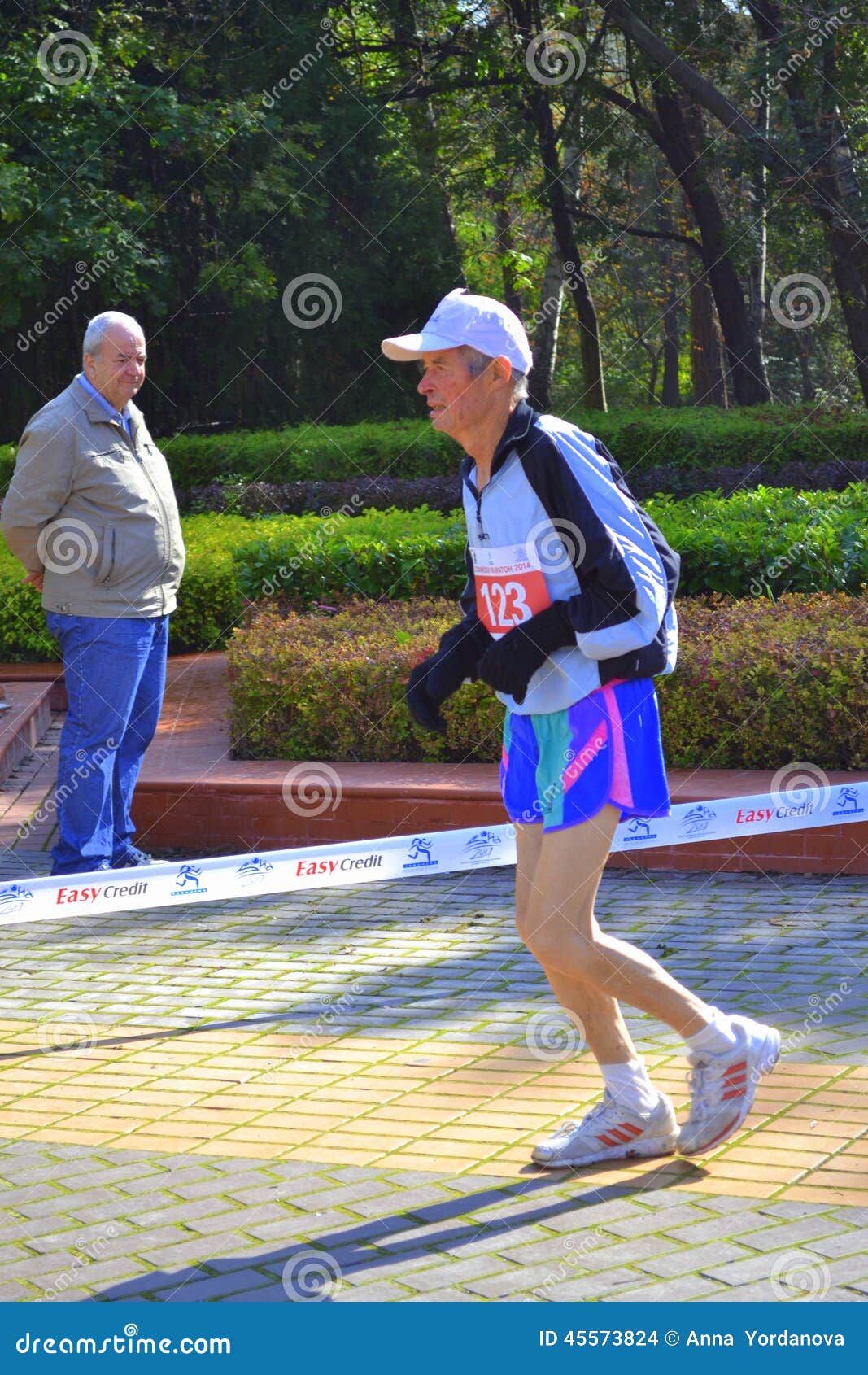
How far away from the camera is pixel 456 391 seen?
12.2 ft

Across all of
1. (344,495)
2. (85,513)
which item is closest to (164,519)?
(85,513)

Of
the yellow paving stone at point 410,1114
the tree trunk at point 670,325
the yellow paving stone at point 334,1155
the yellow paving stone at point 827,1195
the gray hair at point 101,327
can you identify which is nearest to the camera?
the yellow paving stone at point 827,1195

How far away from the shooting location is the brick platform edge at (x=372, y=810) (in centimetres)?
657

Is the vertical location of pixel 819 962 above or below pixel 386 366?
below

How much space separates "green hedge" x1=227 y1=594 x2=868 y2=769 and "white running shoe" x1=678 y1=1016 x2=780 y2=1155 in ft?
10.7

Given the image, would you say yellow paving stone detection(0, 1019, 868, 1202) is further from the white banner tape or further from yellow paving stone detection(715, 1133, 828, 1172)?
the white banner tape

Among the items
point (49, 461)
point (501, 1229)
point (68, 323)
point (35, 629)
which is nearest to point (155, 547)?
point (49, 461)

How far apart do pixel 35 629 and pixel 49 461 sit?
5157 mm

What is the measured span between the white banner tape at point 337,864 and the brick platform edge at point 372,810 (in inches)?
9.2

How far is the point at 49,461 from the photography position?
6.30 meters

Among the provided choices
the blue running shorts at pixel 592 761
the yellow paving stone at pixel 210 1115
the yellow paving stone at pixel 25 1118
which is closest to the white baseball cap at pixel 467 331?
the blue running shorts at pixel 592 761

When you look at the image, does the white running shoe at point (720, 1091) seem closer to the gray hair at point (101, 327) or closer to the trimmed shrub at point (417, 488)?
the gray hair at point (101, 327)

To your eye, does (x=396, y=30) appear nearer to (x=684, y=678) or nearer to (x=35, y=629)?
(x=35, y=629)

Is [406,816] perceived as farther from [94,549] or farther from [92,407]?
[92,407]
